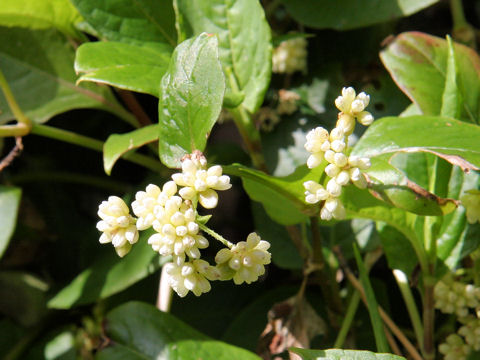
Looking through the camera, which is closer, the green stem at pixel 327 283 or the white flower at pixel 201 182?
the white flower at pixel 201 182

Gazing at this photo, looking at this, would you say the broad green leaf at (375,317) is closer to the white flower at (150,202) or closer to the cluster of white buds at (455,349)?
the cluster of white buds at (455,349)

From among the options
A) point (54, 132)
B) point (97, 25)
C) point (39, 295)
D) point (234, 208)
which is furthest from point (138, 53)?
point (234, 208)

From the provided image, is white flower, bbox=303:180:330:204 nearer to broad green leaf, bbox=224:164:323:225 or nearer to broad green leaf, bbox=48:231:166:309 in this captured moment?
broad green leaf, bbox=224:164:323:225

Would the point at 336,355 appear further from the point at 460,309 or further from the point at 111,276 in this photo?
the point at 111,276

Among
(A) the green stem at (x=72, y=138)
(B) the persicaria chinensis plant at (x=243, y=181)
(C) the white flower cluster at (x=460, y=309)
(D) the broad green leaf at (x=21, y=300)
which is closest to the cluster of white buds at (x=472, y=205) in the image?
(B) the persicaria chinensis plant at (x=243, y=181)

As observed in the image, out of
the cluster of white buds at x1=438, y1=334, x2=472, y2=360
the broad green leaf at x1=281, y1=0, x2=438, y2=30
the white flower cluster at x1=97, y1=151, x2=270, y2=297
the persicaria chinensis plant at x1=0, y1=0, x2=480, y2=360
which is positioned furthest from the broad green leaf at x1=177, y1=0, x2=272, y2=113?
the cluster of white buds at x1=438, y1=334, x2=472, y2=360

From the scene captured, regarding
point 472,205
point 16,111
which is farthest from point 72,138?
point 472,205
